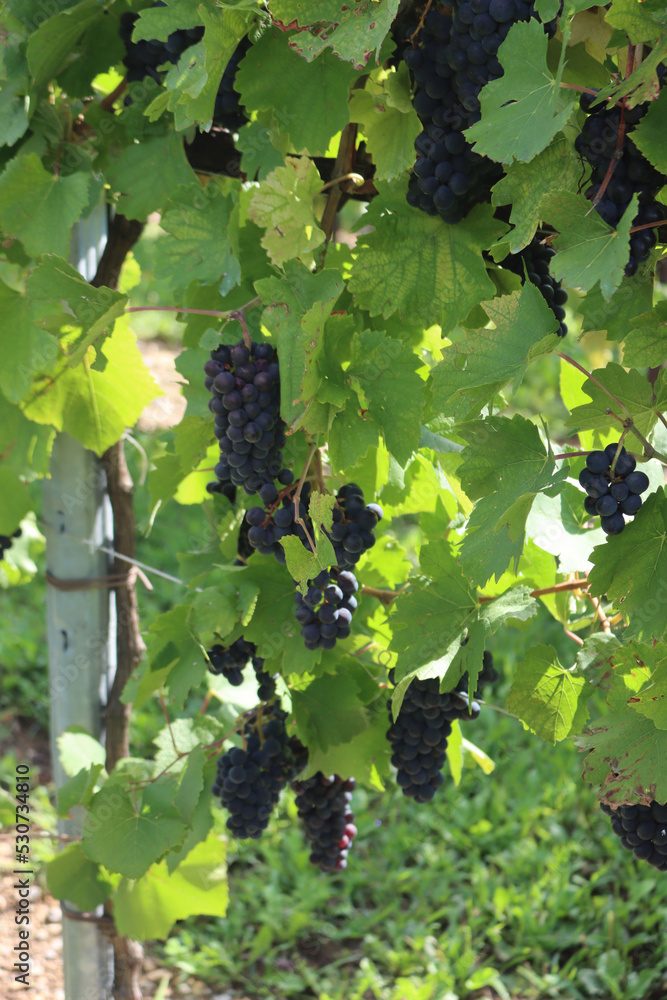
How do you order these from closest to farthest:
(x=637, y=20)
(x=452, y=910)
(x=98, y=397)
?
1. (x=637, y=20)
2. (x=98, y=397)
3. (x=452, y=910)

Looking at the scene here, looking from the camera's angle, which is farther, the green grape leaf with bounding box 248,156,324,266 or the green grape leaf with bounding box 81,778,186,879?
the green grape leaf with bounding box 81,778,186,879

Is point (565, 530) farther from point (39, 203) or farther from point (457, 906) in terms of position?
point (457, 906)

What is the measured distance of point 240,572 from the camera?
139 cm

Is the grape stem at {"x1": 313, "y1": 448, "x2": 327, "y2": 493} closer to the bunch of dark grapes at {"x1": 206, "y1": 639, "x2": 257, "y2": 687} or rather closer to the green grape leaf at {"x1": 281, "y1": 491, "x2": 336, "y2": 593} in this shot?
the green grape leaf at {"x1": 281, "y1": 491, "x2": 336, "y2": 593}

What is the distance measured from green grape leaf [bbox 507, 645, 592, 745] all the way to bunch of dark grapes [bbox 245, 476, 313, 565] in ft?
1.23

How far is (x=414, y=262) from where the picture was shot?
117cm

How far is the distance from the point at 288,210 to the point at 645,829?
0.96 meters

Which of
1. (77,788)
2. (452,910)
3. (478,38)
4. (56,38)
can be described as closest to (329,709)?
(77,788)

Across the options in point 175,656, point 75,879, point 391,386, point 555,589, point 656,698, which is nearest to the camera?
point 656,698

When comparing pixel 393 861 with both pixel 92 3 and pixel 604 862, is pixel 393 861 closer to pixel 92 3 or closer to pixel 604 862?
pixel 604 862

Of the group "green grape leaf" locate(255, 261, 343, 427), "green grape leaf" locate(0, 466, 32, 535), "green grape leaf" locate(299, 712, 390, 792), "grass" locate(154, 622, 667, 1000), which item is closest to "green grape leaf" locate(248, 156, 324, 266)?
"green grape leaf" locate(255, 261, 343, 427)

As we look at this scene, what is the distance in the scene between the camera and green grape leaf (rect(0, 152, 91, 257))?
1.39 m

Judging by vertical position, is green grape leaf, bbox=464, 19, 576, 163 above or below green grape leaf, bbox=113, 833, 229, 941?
above

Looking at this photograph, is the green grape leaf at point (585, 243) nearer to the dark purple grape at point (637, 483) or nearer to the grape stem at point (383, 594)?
the dark purple grape at point (637, 483)
